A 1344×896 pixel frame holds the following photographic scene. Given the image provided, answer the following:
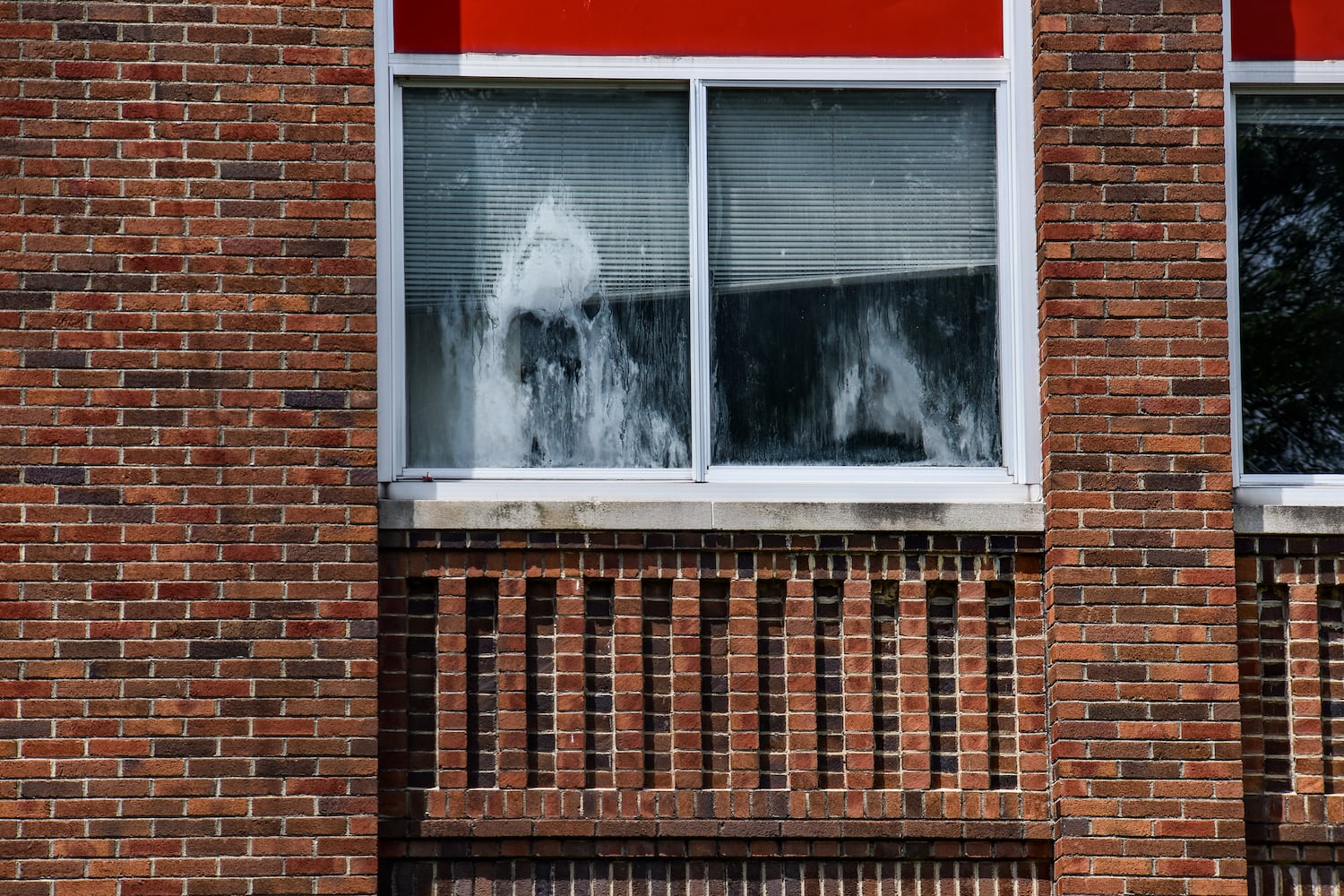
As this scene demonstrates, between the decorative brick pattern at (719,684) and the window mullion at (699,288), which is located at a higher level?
the window mullion at (699,288)

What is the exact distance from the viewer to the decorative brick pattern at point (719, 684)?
7062 mm

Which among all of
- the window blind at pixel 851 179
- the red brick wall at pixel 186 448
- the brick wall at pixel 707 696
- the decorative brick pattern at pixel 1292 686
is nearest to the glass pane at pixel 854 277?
the window blind at pixel 851 179

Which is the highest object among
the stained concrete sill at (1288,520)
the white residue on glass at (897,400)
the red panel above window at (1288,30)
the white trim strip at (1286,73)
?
the red panel above window at (1288,30)

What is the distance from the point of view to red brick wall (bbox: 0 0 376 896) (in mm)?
6801

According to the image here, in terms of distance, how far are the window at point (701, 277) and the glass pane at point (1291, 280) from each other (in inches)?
43.3

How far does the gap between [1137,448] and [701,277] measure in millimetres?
1932

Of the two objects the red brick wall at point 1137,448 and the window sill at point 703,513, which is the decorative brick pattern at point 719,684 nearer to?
the window sill at point 703,513

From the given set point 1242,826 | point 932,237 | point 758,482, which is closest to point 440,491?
point 758,482

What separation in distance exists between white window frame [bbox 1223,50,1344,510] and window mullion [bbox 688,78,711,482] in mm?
2205

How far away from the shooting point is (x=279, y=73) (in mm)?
7285

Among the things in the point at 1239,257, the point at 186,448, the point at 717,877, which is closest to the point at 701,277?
the point at 186,448

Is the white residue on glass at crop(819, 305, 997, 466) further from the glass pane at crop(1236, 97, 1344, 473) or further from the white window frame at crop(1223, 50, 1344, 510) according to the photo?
the glass pane at crop(1236, 97, 1344, 473)

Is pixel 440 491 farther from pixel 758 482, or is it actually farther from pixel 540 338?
pixel 758 482

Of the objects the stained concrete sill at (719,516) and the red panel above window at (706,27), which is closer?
the stained concrete sill at (719,516)
